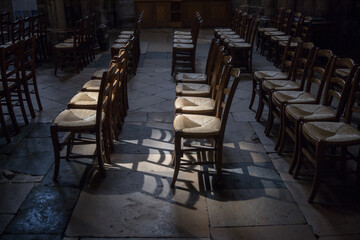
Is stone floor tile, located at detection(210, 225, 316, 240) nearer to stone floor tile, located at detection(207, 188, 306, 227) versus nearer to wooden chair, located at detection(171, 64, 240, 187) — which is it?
stone floor tile, located at detection(207, 188, 306, 227)

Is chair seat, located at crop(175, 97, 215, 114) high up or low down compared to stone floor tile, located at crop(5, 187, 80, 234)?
up

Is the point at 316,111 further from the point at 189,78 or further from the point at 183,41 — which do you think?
the point at 183,41

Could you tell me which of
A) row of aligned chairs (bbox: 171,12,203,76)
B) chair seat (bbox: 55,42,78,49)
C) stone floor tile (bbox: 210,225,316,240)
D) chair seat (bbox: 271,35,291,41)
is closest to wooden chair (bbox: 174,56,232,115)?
stone floor tile (bbox: 210,225,316,240)

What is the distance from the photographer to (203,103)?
142 inches

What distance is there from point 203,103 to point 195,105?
83 millimetres

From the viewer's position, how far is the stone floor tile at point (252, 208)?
260cm

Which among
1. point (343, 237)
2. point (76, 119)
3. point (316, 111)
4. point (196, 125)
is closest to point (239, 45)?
point (316, 111)

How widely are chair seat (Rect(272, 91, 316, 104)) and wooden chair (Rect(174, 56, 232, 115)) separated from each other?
62 cm

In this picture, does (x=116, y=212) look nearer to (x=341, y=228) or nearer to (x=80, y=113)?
(x=80, y=113)

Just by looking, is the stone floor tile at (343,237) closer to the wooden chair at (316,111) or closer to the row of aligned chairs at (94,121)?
the wooden chair at (316,111)

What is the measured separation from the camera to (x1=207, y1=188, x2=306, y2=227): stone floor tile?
2600 mm

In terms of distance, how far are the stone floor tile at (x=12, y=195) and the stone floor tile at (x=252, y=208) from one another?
56.1 inches

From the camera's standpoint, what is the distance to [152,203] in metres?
2.80

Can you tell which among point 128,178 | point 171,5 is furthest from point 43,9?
point 128,178
